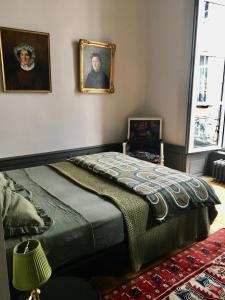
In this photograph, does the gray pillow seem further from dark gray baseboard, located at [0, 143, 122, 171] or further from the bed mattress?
dark gray baseboard, located at [0, 143, 122, 171]

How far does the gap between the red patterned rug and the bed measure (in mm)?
98

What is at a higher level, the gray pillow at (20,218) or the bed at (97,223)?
the gray pillow at (20,218)

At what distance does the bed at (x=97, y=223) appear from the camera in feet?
4.88

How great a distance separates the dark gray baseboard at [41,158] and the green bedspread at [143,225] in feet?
3.34

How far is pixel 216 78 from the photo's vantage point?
380cm

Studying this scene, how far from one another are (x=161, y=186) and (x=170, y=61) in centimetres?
233

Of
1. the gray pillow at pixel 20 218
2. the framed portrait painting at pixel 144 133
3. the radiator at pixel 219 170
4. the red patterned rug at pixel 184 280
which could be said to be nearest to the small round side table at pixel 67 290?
the gray pillow at pixel 20 218

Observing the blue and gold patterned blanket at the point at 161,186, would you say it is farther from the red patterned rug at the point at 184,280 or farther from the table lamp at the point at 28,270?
the table lamp at the point at 28,270

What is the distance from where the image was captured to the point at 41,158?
3.27 metres

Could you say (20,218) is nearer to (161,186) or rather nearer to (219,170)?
(161,186)

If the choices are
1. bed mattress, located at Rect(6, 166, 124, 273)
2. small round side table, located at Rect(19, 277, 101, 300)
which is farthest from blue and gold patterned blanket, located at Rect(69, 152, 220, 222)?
small round side table, located at Rect(19, 277, 101, 300)

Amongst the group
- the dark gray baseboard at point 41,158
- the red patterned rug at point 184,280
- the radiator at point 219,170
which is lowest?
the red patterned rug at point 184,280

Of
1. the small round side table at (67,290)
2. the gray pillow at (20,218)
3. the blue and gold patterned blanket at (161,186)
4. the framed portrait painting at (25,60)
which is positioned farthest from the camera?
the framed portrait painting at (25,60)

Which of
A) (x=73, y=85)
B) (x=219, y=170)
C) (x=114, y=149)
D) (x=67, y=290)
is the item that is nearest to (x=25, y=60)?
(x=73, y=85)
